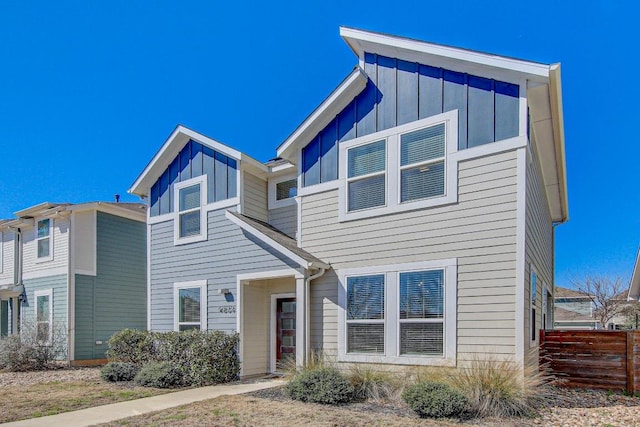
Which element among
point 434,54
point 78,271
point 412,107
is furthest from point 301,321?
point 78,271

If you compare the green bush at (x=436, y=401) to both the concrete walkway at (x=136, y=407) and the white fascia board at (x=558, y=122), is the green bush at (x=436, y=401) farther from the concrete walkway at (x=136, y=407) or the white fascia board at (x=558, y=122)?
the white fascia board at (x=558, y=122)

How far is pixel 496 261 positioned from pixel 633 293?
18706 millimetres

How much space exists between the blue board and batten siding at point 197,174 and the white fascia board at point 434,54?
4320 millimetres

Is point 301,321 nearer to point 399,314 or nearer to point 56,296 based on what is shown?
point 399,314

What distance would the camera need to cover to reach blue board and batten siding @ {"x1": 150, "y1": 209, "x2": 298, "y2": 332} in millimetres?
10727

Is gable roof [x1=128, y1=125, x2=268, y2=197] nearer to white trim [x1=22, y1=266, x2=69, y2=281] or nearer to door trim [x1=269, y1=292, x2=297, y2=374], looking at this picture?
door trim [x1=269, y1=292, x2=297, y2=374]

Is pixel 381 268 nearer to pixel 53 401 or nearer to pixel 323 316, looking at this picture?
pixel 323 316

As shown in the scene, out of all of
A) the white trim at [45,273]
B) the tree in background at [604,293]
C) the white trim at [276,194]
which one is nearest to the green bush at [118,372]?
the white trim at [276,194]

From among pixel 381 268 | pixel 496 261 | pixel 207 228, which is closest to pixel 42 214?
pixel 207 228

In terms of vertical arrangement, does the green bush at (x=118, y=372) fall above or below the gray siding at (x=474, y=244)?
below

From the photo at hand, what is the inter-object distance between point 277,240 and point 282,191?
229 centimetres

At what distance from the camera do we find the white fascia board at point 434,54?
25.1 ft

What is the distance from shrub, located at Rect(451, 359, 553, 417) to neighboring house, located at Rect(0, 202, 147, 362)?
1304cm

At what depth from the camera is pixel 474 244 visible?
803 centimetres
